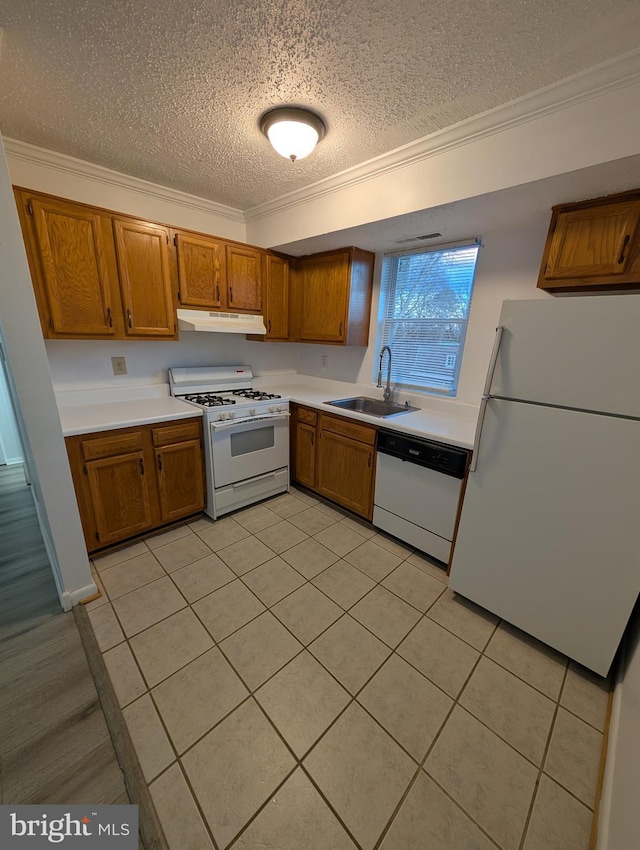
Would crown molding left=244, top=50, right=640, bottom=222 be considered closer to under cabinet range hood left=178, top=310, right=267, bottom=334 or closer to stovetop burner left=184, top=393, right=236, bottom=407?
under cabinet range hood left=178, top=310, right=267, bottom=334

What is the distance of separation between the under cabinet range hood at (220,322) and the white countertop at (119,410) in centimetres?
61

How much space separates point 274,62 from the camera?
129cm

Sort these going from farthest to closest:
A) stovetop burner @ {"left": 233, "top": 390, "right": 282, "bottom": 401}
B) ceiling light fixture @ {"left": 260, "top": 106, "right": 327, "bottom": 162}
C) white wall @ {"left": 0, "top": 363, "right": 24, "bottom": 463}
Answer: white wall @ {"left": 0, "top": 363, "right": 24, "bottom": 463}
stovetop burner @ {"left": 233, "top": 390, "right": 282, "bottom": 401}
ceiling light fixture @ {"left": 260, "top": 106, "right": 327, "bottom": 162}

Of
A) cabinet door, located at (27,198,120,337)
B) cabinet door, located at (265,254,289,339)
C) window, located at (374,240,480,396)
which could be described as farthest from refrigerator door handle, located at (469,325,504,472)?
cabinet door, located at (27,198,120,337)

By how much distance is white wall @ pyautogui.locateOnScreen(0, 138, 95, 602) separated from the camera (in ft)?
4.41

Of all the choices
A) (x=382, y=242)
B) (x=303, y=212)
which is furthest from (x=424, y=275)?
(x=303, y=212)

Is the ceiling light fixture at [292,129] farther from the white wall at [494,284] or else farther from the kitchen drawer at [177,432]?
the kitchen drawer at [177,432]

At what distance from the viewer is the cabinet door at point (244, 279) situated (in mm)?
2652

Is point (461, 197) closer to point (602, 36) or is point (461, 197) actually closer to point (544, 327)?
point (602, 36)

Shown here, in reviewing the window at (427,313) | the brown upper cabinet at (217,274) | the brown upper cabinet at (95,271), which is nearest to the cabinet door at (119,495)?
the brown upper cabinet at (95,271)

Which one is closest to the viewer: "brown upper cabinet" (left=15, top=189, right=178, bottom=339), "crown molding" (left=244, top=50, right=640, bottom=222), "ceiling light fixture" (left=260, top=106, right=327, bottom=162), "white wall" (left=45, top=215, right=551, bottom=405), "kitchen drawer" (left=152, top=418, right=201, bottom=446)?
"crown molding" (left=244, top=50, right=640, bottom=222)

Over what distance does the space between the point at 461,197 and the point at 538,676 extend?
239cm

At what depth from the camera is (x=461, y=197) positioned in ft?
5.52

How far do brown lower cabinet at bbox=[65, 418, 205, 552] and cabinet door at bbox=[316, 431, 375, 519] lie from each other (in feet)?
3.31
